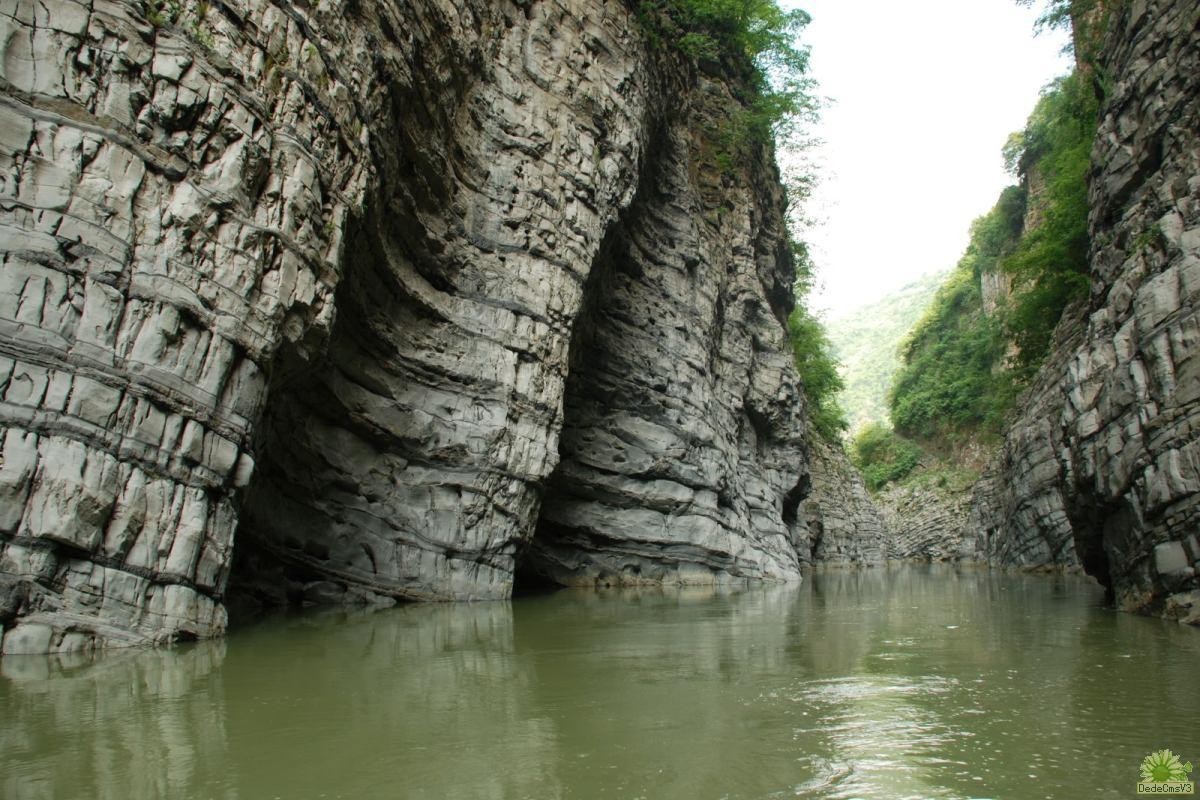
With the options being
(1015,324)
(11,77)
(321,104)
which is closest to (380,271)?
(321,104)

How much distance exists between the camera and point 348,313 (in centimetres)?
1217

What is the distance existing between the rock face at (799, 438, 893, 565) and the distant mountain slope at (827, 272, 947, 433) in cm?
5864

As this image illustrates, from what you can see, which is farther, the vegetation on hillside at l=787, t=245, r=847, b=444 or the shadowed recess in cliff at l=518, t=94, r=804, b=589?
the vegetation on hillside at l=787, t=245, r=847, b=444

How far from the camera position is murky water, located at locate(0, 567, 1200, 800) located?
129 inches

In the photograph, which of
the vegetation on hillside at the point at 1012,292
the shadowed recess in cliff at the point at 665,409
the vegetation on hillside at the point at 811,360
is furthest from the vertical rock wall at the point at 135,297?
the vegetation on hillside at the point at 811,360

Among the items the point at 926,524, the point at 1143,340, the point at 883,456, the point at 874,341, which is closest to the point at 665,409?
the point at 1143,340

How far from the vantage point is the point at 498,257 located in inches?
584

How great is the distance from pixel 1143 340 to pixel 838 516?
109 ft

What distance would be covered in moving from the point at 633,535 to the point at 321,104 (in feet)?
40.4

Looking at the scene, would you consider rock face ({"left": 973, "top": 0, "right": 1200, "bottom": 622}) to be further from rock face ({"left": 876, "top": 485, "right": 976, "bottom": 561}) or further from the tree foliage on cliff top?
rock face ({"left": 876, "top": 485, "right": 976, "bottom": 561})

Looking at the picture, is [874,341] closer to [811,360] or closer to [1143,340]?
[811,360]

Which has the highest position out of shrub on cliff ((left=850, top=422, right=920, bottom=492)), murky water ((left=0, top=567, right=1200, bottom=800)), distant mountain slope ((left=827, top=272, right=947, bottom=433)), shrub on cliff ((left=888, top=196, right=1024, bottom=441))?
distant mountain slope ((left=827, top=272, right=947, bottom=433))

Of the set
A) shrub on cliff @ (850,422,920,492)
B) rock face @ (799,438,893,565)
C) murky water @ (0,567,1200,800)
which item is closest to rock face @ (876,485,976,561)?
shrub on cliff @ (850,422,920,492)

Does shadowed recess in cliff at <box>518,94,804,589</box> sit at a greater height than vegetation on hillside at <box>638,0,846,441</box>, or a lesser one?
lesser
